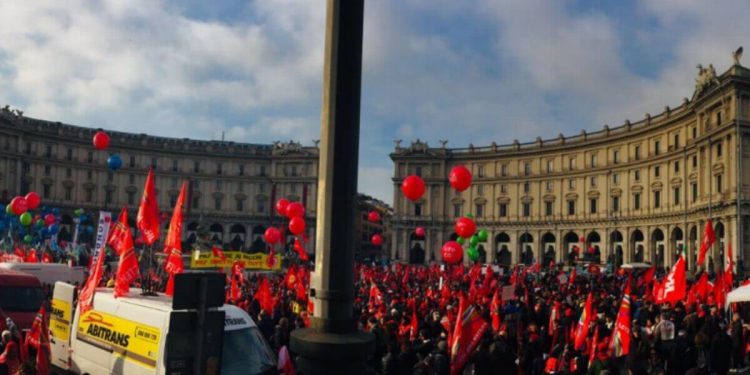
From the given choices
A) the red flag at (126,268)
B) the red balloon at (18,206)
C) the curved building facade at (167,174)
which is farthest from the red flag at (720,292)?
the curved building facade at (167,174)

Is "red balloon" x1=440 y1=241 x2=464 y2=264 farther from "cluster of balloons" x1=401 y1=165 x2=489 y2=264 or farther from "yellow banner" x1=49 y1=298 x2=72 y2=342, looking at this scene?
"yellow banner" x1=49 y1=298 x2=72 y2=342

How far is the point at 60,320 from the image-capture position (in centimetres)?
1254

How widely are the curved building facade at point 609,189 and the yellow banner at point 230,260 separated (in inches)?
1381

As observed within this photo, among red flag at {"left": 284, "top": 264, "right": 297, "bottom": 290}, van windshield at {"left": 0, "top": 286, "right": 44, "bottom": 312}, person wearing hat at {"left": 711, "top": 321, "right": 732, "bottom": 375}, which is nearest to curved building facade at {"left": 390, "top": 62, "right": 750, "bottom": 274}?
red flag at {"left": 284, "top": 264, "right": 297, "bottom": 290}

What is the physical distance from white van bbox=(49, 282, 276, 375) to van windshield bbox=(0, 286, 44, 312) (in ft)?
19.0

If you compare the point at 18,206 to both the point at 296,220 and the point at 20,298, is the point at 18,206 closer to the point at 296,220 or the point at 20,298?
the point at 296,220

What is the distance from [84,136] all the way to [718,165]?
92.3 metres

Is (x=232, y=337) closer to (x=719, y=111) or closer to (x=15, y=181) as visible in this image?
(x=719, y=111)

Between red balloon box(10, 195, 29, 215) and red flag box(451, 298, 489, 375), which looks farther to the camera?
red balloon box(10, 195, 29, 215)

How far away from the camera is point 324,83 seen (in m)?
4.45

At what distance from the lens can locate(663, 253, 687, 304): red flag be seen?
17734 millimetres

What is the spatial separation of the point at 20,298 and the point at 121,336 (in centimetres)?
915

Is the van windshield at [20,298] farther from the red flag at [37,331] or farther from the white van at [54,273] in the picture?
the white van at [54,273]

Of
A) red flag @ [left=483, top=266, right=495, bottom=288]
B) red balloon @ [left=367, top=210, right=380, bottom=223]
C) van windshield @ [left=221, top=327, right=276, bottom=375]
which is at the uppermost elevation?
red balloon @ [left=367, top=210, right=380, bottom=223]
